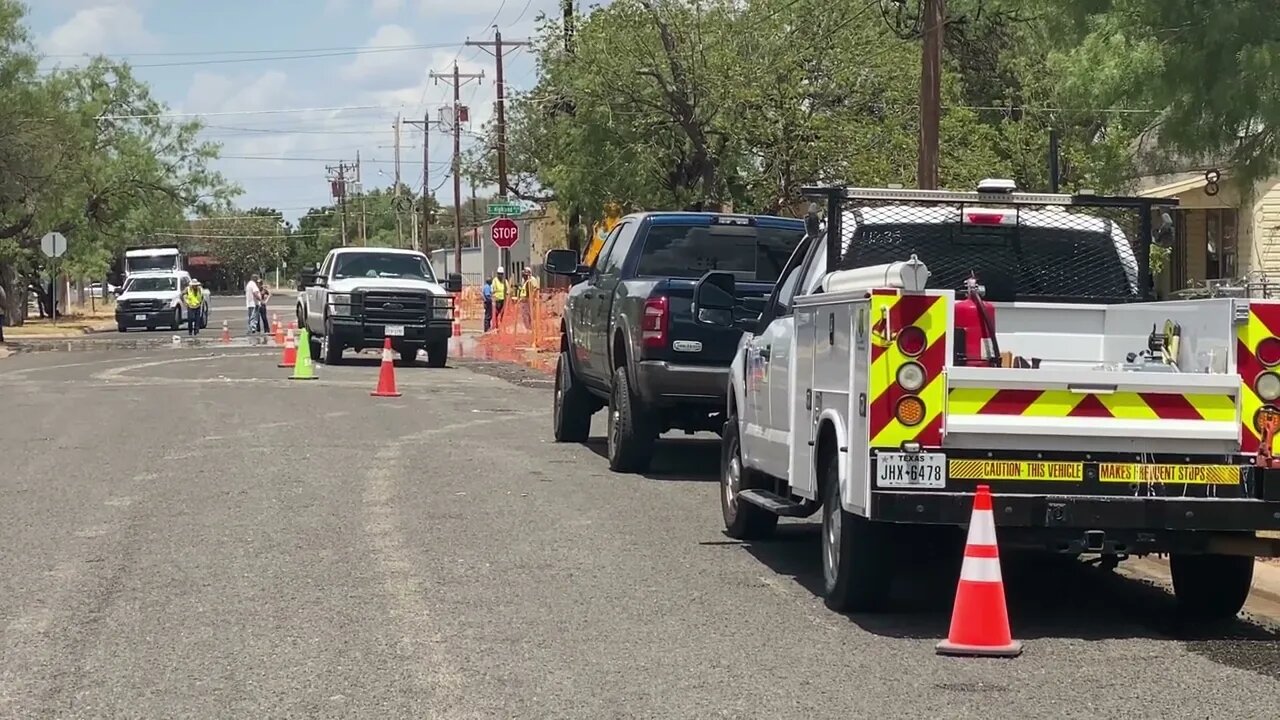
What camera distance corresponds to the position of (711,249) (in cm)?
1483

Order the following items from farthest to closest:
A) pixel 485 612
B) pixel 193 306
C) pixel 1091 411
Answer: pixel 193 306 < pixel 485 612 < pixel 1091 411

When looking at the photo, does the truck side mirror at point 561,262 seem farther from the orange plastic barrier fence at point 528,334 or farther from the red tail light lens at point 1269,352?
the orange plastic barrier fence at point 528,334

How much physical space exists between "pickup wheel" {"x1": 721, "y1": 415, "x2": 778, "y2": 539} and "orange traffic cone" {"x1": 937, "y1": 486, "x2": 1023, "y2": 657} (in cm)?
312

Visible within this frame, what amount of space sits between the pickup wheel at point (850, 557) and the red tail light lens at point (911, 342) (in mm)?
863

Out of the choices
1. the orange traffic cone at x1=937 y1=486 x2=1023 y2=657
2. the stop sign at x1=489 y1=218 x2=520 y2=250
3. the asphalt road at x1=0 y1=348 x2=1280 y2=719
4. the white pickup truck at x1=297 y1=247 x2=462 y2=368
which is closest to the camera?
the asphalt road at x1=0 y1=348 x2=1280 y2=719

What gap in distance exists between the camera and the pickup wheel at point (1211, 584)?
838cm

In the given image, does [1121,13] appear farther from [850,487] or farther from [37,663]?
[37,663]

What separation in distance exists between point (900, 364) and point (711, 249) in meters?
7.36

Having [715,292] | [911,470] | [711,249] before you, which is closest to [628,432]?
[711,249]

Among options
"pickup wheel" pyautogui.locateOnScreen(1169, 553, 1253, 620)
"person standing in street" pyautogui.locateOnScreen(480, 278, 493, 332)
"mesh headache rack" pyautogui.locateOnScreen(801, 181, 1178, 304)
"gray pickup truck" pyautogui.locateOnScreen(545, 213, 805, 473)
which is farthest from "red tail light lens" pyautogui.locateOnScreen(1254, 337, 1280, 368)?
"person standing in street" pyautogui.locateOnScreen(480, 278, 493, 332)

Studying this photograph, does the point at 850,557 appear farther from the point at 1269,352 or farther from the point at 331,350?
the point at 331,350

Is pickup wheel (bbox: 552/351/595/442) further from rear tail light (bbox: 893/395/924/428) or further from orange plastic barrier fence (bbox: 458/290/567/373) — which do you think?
orange plastic barrier fence (bbox: 458/290/567/373)

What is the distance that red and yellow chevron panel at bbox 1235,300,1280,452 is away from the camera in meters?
7.71

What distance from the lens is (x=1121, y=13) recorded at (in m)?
12.8
